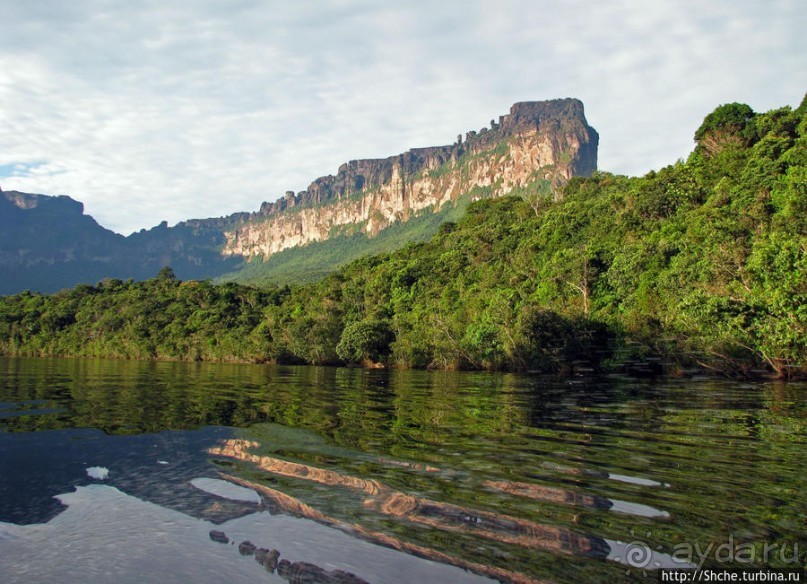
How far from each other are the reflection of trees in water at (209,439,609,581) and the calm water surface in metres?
0.03

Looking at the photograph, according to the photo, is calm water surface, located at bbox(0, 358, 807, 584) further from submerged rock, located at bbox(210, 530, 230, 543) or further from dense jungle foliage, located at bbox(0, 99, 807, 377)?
dense jungle foliage, located at bbox(0, 99, 807, 377)

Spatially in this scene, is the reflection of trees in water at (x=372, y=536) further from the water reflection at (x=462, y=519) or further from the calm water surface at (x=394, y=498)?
the water reflection at (x=462, y=519)

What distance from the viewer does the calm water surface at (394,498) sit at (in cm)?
488

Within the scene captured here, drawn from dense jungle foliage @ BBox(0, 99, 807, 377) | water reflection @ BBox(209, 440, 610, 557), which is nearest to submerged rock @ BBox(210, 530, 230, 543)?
water reflection @ BBox(209, 440, 610, 557)

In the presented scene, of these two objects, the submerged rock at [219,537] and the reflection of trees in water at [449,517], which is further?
the submerged rock at [219,537]

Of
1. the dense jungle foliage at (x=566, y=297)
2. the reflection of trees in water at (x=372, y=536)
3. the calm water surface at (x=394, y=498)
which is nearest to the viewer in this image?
the reflection of trees in water at (x=372, y=536)

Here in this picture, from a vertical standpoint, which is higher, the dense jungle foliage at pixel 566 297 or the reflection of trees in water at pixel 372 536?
the dense jungle foliage at pixel 566 297

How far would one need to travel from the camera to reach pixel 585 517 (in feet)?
19.7

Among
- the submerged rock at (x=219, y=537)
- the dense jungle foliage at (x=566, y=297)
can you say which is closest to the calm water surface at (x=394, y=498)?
the submerged rock at (x=219, y=537)

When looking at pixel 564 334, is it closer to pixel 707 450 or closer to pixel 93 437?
pixel 707 450

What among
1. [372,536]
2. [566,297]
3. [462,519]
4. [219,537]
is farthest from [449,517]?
[566,297]

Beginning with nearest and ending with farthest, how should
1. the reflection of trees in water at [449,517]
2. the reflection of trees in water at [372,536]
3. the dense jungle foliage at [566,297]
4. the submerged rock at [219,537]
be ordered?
the reflection of trees in water at [372,536], the reflection of trees in water at [449,517], the submerged rock at [219,537], the dense jungle foliage at [566,297]

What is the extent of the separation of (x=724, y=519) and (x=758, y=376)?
30.0 m

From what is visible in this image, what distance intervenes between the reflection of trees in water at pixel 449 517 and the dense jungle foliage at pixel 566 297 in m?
25.4
